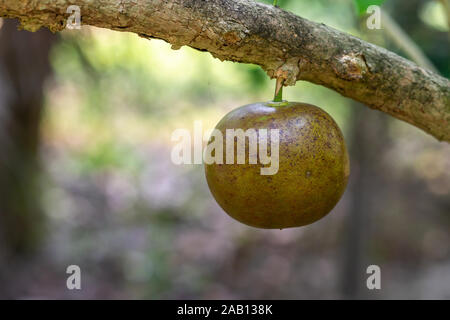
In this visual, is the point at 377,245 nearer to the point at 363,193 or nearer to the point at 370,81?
the point at 363,193

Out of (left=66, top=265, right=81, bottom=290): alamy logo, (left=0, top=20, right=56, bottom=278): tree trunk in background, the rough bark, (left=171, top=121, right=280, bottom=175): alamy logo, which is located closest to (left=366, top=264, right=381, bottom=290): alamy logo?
(left=66, top=265, right=81, bottom=290): alamy logo

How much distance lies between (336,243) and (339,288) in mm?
1347

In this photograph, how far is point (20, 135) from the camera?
5.88m

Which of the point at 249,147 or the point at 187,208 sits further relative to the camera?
the point at 187,208

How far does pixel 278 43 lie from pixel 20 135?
5066 mm

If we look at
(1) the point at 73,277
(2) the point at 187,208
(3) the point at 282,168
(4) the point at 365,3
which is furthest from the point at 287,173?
(2) the point at 187,208

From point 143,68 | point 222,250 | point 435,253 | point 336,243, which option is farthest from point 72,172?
point 435,253

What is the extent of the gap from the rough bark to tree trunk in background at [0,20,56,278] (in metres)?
4.40

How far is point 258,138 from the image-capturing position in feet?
5.05

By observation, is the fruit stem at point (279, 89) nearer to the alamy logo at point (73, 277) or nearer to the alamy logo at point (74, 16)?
the alamy logo at point (74, 16)

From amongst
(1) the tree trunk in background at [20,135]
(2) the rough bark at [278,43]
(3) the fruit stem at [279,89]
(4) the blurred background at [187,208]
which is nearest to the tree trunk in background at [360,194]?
(4) the blurred background at [187,208]

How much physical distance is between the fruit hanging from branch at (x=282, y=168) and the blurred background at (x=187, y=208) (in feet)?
8.04

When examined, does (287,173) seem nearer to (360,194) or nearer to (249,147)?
(249,147)

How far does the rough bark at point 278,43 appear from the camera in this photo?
1.35 m
